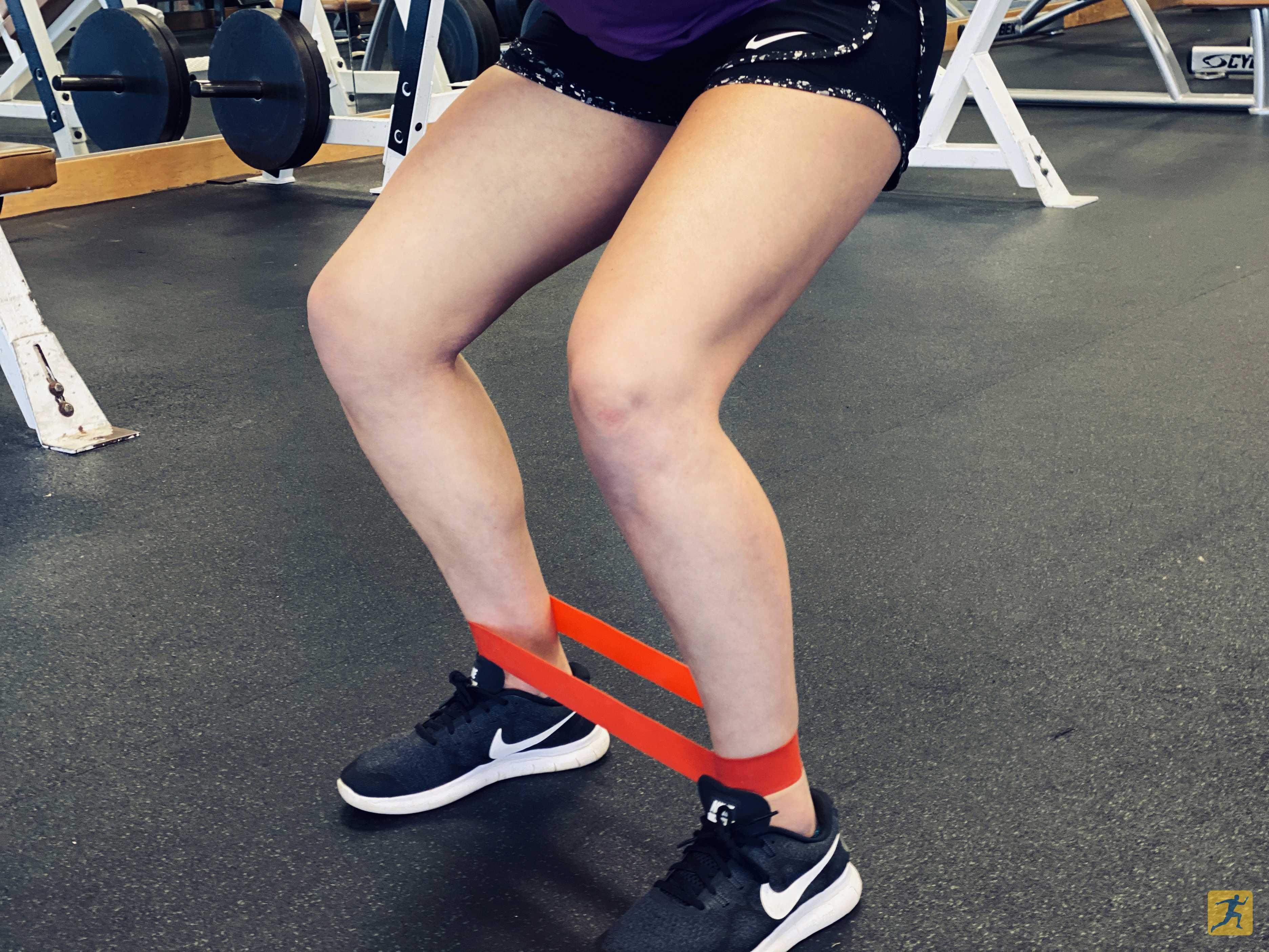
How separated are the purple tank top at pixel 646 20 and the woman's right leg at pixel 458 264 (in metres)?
0.05

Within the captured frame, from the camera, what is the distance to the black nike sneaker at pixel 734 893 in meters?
0.77

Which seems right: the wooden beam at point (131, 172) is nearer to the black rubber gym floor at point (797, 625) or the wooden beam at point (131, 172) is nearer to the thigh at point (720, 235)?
the black rubber gym floor at point (797, 625)

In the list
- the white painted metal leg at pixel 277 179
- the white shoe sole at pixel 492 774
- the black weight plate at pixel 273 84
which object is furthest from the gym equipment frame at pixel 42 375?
the white painted metal leg at pixel 277 179

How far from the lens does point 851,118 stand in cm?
70

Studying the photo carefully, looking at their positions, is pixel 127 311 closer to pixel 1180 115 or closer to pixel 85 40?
pixel 85 40

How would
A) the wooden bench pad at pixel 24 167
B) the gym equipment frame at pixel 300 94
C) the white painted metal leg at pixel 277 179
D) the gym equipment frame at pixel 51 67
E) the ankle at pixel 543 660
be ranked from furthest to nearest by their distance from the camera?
the white painted metal leg at pixel 277 179 < the gym equipment frame at pixel 51 67 < the gym equipment frame at pixel 300 94 < the wooden bench pad at pixel 24 167 < the ankle at pixel 543 660

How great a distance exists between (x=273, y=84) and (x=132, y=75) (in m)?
0.63

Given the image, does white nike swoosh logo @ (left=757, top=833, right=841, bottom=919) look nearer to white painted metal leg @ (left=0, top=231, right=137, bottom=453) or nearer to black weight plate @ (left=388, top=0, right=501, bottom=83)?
white painted metal leg @ (left=0, top=231, right=137, bottom=453)

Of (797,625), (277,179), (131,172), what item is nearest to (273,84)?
(277,179)

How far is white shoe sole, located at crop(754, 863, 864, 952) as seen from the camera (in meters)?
0.78

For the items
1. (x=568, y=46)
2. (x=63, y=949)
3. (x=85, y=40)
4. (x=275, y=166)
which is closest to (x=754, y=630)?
(x=568, y=46)

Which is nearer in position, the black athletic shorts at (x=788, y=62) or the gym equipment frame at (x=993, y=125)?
the black athletic shorts at (x=788, y=62)

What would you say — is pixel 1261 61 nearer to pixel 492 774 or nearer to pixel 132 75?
pixel 132 75

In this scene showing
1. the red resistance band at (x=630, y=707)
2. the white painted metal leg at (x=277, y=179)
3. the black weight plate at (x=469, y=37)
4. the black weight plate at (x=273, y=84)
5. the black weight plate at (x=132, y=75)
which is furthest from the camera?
the black weight plate at (x=469, y=37)
